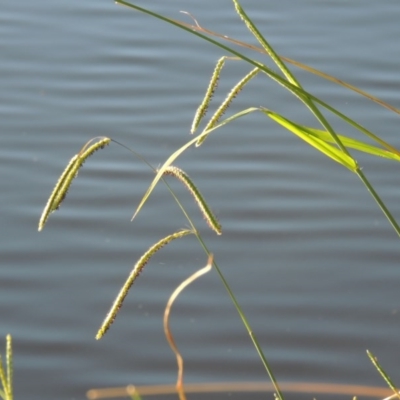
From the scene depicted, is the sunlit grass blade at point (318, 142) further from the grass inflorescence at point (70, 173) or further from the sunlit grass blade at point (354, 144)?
the grass inflorescence at point (70, 173)

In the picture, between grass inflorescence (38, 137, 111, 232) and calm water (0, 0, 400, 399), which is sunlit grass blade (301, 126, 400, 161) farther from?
calm water (0, 0, 400, 399)

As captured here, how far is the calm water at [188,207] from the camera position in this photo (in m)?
2.18

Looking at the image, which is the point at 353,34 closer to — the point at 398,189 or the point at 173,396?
the point at 398,189

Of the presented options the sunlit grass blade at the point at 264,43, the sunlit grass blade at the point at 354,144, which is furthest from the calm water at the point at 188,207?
the sunlit grass blade at the point at 264,43

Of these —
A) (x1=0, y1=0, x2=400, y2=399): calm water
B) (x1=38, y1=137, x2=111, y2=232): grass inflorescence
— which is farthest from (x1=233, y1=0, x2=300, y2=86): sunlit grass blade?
(x1=0, y1=0, x2=400, y2=399): calm water

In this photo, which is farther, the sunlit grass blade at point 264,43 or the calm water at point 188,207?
the calm water at point 188,207

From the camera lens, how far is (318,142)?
839mm

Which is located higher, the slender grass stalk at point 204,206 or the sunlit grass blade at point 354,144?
the sunlit grass blade at point 354,144

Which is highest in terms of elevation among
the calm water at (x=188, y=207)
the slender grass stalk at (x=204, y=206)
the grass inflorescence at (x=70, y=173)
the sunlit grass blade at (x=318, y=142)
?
the calm water at (x=188, y=207)

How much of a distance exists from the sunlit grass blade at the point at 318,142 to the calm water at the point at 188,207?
130cm

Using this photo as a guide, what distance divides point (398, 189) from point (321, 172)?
203 millimetres

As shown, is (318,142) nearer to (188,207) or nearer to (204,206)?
(204,206)

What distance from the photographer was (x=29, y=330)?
2.24 m

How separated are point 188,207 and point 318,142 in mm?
1807
